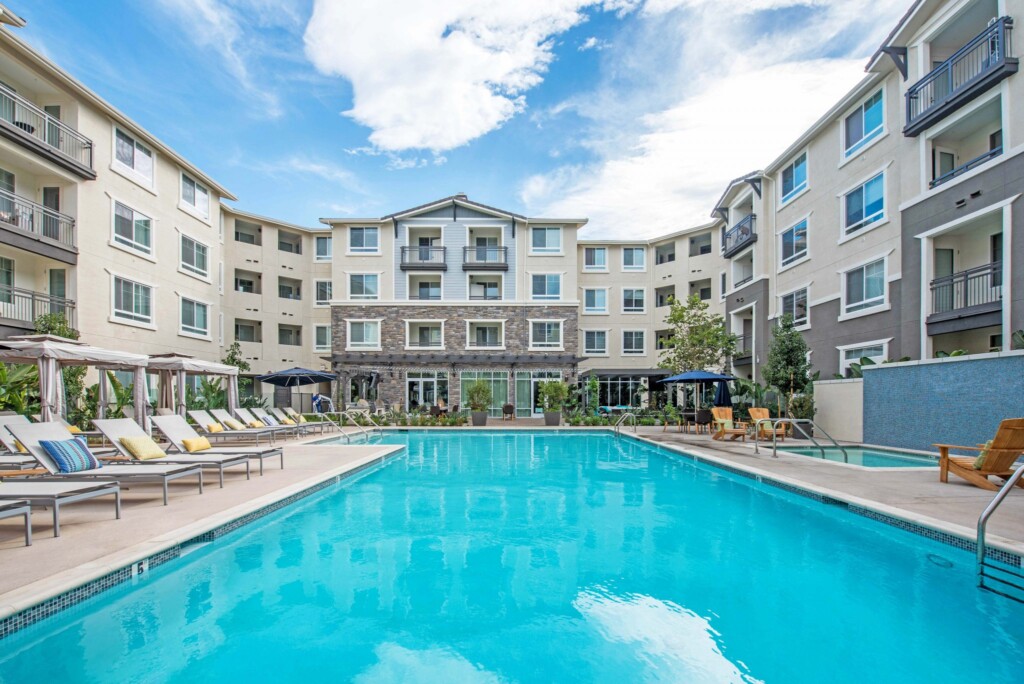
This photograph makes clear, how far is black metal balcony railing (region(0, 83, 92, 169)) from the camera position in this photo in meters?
15.6

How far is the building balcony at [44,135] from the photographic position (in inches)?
591

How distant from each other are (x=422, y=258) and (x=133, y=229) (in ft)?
44.7

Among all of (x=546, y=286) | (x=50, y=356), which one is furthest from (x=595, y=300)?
(x=50, y=356)

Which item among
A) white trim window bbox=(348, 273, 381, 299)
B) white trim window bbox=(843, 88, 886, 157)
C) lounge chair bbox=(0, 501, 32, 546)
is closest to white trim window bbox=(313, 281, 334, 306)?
white trim window bbox=(348, 273, 381, 299)

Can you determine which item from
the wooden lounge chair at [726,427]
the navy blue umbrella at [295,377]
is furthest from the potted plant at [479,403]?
the wooden lounge chair at [726,427]

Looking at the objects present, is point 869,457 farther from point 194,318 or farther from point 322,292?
point 322,292

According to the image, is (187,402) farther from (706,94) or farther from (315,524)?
(706,94)

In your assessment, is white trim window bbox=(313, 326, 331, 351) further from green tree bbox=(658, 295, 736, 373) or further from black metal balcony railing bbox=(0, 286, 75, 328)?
green tree bbox=(658, 295, 736, 373)

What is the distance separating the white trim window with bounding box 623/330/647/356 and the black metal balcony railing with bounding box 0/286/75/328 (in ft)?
84.8

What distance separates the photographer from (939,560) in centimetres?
A: 548

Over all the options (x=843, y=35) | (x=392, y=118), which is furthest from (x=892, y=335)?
(x=392, y=118)

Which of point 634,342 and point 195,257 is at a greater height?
point 195,257

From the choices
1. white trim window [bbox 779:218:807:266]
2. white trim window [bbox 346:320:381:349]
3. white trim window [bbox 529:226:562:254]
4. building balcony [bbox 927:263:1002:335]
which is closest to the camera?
building balcony [bbox 927:263:1002:335]

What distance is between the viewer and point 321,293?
31.1m
